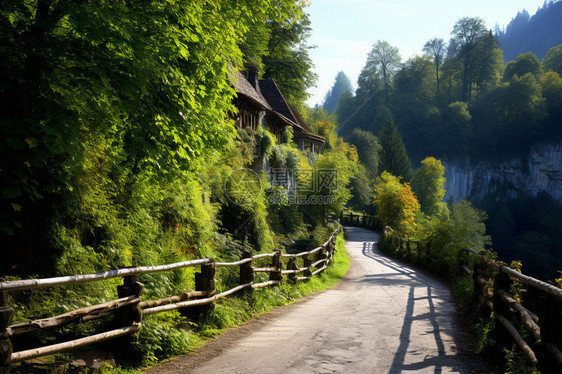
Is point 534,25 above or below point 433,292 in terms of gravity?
above

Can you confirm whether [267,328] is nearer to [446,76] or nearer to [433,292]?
[433,292]

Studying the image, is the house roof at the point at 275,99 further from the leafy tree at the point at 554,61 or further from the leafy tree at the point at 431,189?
the leafy tree at the point at 554,61

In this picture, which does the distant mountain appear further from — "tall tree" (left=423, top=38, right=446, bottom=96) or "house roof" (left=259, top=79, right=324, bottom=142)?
"house roof" (left=259, top=79, right=324, bottom=142)

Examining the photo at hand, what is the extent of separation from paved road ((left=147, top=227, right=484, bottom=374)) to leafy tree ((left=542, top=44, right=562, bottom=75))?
100647mm

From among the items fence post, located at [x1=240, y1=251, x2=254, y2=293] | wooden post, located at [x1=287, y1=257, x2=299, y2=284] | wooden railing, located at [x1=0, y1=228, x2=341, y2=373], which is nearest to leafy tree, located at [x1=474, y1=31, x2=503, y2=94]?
wooden post, located at [x1=287, y1=257, x2=299, y2=284]

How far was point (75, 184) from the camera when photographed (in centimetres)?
613

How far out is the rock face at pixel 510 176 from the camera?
256 feet

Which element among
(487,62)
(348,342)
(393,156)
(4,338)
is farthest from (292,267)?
(487,62)

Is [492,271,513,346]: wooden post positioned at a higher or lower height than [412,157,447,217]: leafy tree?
lower

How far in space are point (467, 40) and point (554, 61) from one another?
19500 mm

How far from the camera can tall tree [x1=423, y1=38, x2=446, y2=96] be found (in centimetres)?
10194

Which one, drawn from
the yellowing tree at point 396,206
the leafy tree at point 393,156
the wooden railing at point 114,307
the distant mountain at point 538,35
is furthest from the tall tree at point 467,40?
the wooden railing at point 114,307

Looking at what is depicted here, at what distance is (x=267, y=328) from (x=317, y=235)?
56.4ft

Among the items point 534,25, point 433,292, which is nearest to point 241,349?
point 433,292
